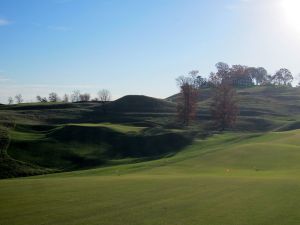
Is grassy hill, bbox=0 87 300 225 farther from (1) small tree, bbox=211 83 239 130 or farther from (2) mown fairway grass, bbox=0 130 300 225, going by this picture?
(1) small tree, bbox=211 83 239 130

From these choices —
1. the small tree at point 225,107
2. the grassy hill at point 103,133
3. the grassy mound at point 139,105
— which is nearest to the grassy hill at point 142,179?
the grassy hill at point 103,133

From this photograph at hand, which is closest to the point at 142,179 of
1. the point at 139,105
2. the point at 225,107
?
the point at 225,107

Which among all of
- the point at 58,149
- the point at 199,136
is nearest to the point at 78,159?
the point at 58,149

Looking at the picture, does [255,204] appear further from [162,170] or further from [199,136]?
[199,136]

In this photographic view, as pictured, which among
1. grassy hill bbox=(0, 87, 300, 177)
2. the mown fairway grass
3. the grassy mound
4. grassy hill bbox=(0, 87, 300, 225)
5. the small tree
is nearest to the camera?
the mown fairway grass

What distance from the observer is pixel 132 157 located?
73750mm

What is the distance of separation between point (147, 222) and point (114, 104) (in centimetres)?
12889

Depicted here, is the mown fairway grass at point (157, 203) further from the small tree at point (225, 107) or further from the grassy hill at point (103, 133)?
the small tree at point (225, 107)

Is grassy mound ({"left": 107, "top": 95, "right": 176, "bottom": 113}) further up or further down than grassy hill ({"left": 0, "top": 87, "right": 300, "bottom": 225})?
further up

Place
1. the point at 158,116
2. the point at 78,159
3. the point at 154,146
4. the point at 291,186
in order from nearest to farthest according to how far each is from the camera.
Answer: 1. the point at 291,186
2. the point at 78,159
3. the point at 154,146
4. the point at 158,116

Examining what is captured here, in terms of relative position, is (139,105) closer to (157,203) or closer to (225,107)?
(225,107)

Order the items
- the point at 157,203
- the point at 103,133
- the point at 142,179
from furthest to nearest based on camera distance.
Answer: the point at 103,133 → the point at 142,179 → the point at 157,203

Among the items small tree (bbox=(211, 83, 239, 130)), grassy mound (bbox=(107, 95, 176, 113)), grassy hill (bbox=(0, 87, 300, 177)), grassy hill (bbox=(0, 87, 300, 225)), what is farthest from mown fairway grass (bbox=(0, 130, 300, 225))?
grassy mound (bbox=(107, 95, 176, 113))

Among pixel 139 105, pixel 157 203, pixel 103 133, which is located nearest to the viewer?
pixel 157 203
